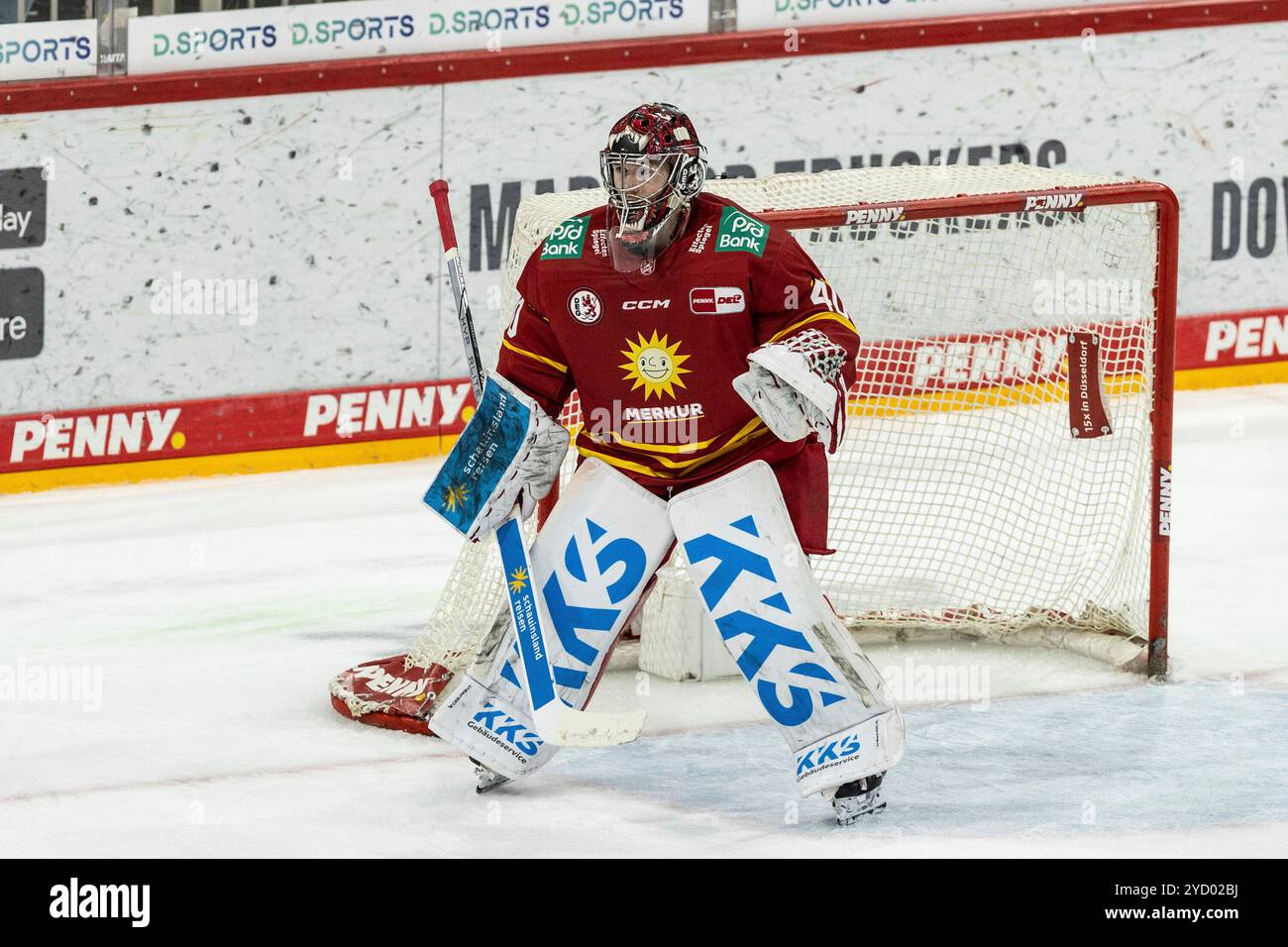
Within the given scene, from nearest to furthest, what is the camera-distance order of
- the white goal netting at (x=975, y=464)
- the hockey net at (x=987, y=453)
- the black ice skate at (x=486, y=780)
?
the black ice skate at (x=486, y=780)
the hockey net at (x=987, y=453)
the white goal netting at (x=975, y=464)

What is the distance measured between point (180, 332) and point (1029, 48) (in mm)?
3469

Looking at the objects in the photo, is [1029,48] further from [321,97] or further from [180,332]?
[180,332]

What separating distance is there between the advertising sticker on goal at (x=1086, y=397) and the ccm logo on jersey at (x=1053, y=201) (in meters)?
0.40

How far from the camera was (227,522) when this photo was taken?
709 cm

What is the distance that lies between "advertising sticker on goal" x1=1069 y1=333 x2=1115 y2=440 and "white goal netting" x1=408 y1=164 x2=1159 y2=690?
0.04 m

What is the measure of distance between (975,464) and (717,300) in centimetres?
230

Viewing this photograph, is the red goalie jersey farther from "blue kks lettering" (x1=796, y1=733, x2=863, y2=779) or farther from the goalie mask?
"blue kks lettering" (x1=796, y1=733, x2=863, y2=779)

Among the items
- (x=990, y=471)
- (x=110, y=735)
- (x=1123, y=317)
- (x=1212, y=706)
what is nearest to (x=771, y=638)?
(x=1212, y=706)

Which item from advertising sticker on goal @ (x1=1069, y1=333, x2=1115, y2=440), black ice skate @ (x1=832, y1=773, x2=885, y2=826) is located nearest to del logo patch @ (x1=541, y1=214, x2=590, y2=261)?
black ice skate @ (x1=832, y1=773, x2=885, y2=826)

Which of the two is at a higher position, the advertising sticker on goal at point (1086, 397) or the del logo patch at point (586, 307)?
the del logo patch at point (586, 307)

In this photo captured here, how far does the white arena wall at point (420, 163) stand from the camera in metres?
7.57

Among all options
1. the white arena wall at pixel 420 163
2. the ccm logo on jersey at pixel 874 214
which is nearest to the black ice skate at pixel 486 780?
the ccm logo on jersey at pixel 874 214

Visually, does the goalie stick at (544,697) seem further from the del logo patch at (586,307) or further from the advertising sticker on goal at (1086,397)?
the advertising sticker on goal at (1086,397)

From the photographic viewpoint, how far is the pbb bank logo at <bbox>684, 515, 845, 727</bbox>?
154 inches
